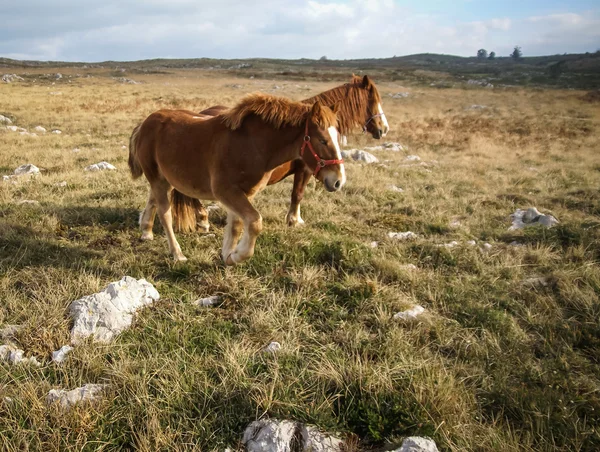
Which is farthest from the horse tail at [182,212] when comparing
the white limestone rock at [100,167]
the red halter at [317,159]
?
the white limestone rock at [100,167]

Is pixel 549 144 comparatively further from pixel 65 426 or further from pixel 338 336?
pixel 65 426

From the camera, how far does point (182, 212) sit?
6723mm

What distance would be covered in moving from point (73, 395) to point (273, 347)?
1.60 m

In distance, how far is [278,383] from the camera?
306 cm

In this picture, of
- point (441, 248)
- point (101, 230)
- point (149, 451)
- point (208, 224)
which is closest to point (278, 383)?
point (149, 451)

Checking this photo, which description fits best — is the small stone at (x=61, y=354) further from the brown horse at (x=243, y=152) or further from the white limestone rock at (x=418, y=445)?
the white limestone rock at (x=418, y=445)

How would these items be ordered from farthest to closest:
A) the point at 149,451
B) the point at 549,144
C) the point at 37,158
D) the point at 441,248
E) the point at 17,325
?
the point at 549,144 < the point at 37,158 < the point at 441,248 < the point at 17,325 < the point at 149,451

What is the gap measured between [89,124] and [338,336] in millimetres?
18916

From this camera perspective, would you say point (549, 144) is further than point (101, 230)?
Yes

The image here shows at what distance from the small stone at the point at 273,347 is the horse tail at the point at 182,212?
362 centimetres

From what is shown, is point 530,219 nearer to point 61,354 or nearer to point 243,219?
point 243,219

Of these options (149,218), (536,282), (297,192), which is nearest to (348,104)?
(297,192)

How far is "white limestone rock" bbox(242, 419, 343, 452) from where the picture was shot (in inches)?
103

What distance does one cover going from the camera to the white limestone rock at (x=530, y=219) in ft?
23.7
